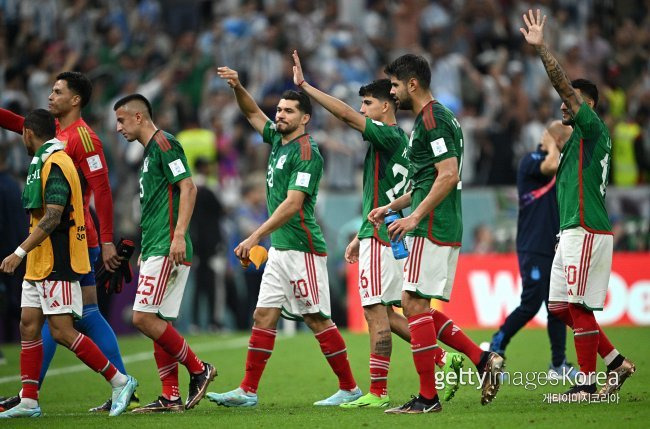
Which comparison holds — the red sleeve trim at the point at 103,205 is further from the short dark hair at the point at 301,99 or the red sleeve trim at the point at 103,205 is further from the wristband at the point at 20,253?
the short dark hair at the point at 301,99

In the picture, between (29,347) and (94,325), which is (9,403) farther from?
(94,325)

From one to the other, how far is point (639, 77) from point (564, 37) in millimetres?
2103

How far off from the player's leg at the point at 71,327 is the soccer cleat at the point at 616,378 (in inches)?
157

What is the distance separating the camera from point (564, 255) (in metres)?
9.59

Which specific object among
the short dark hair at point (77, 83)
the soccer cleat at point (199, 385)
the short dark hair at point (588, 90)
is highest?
the short dark hair at point (77, 83)

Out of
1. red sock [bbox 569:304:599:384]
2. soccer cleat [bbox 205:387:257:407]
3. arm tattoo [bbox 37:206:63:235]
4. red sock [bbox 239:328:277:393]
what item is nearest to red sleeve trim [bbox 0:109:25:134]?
arm tattoo [bbox 37:206:63:235]

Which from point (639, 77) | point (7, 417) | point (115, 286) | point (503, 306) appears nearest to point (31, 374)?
point (7, 417)

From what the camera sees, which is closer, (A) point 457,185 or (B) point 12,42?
(A) point 457,185

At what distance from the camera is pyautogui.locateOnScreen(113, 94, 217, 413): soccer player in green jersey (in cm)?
970

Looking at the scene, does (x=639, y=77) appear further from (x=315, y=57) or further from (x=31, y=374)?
(x=31, y=374)

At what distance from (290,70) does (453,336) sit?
41.0ft

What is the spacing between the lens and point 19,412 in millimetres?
9477

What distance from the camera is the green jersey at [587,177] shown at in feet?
31.2

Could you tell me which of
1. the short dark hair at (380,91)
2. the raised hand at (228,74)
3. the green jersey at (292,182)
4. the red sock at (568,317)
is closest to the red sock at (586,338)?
the red sock at (568,317)
